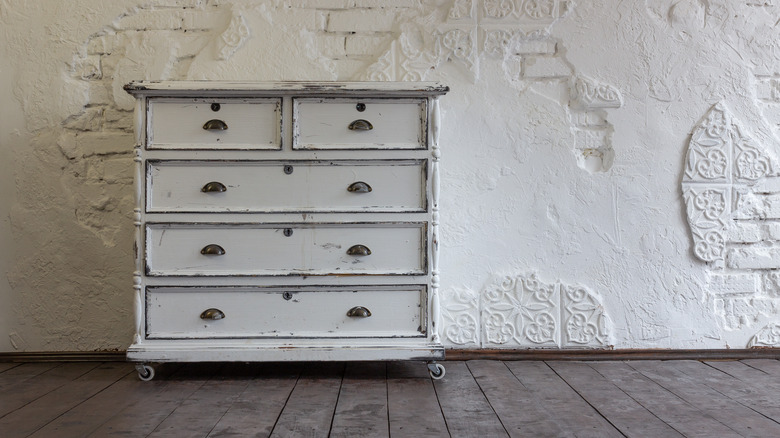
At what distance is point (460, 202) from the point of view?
10.4 ft

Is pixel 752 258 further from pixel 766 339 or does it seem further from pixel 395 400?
pixel 395 400

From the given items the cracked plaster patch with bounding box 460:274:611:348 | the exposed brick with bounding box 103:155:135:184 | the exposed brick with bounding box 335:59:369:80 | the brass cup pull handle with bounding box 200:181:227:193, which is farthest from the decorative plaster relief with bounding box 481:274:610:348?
the exposed brick with bounding box 103:155:135:184

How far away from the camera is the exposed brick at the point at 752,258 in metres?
3.18

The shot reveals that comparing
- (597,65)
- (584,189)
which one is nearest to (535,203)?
(584,189)

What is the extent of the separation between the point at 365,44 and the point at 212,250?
1.32 meters

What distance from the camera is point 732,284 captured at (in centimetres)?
317

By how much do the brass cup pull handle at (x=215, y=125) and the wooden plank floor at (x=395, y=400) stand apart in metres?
1.06

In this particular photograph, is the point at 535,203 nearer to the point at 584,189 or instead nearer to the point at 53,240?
the point at 584,189

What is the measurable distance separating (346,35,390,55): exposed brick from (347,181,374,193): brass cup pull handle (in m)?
0.89

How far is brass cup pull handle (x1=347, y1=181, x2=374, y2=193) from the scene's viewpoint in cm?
260

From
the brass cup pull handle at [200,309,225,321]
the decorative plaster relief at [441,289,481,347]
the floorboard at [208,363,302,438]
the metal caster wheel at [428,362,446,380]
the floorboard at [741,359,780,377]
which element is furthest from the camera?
the decorative plaster relief at [441,289,481,347]

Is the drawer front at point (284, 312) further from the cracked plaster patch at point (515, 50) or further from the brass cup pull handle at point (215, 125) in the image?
the cracked plaster patch at point (515, 50)

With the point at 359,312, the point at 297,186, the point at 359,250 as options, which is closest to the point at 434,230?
the point at 359,250

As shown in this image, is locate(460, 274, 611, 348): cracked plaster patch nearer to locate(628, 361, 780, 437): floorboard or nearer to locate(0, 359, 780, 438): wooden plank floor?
locate(0, 359, 780, 438): wooden plank floor
